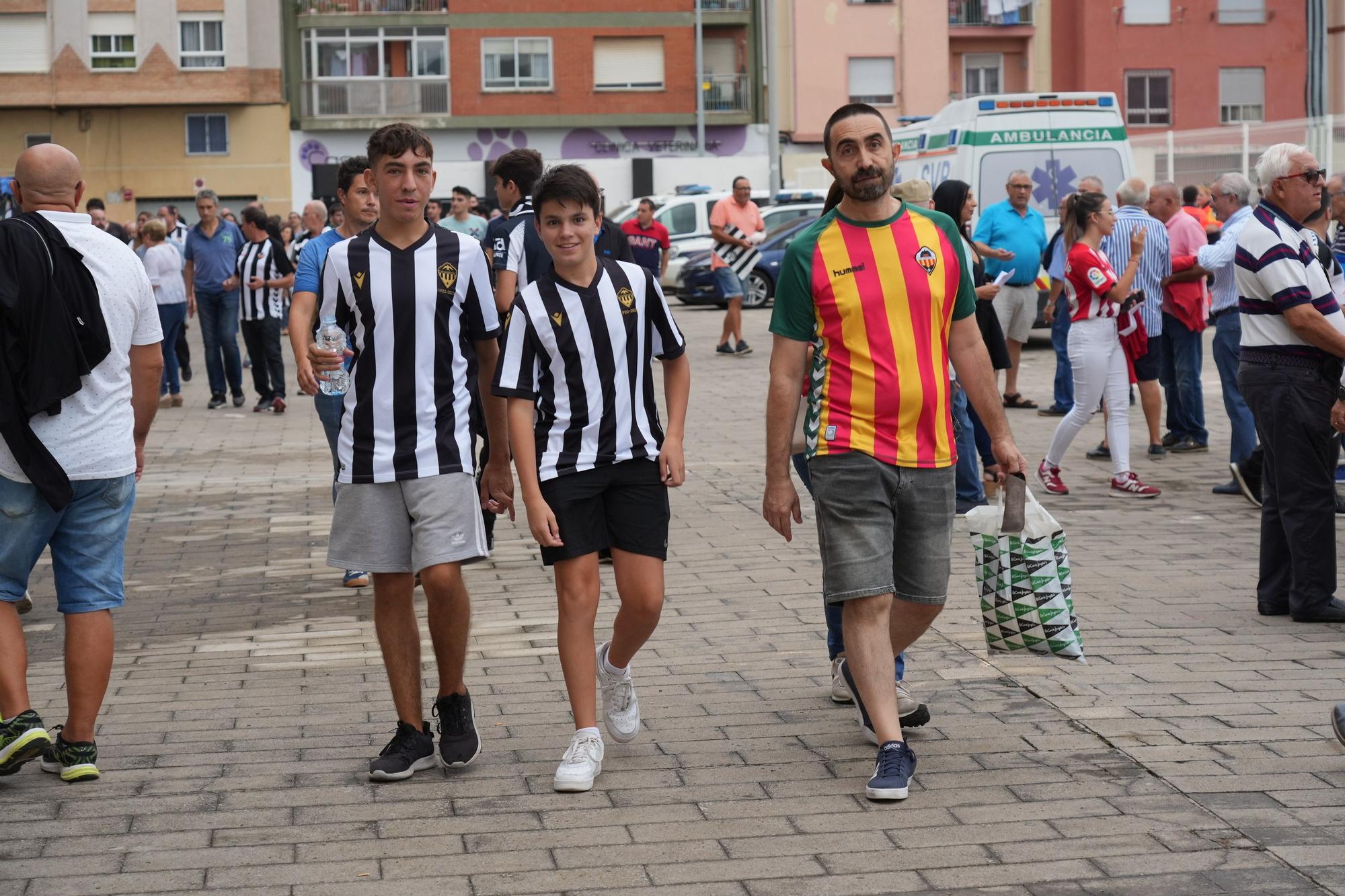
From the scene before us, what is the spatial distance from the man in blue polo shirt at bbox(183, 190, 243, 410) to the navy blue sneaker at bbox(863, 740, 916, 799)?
1264cm

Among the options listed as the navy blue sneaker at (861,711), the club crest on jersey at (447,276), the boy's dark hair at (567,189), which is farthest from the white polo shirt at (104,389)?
the navy blue sneaker at (861,711)

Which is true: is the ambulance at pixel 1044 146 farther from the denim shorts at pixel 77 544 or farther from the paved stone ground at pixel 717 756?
the denim shorts at pixel 77 544

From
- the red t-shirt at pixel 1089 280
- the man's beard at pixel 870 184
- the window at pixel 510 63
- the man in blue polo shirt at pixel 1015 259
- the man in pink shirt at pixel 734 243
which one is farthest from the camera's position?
the window at pixel 510 63

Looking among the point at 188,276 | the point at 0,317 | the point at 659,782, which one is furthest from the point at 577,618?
the point at 188,276

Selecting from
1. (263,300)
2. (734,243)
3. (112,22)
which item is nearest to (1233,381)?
(263,300)

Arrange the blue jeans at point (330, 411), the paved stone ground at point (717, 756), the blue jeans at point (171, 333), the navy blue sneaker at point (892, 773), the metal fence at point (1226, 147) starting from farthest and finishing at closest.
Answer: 1. the metal fence at point (1226, 147)
2. the blue jeans at point (171, 333)
3. the blue jeans at point (330, 411)
4. the navy blue sneaker at point (892, 773)
5. the paved stone ground at point (717, 756)

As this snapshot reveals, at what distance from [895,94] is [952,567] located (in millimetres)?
48543

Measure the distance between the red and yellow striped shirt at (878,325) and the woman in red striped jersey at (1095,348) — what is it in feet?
19.4

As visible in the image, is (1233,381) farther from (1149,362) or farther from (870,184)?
(870,184)

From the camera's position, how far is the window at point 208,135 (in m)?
52.1

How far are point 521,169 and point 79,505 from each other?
368 centimetres

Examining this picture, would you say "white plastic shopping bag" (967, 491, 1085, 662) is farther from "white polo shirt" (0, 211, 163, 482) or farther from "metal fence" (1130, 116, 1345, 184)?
"metal fence" (1130, 116, 1345, 184)

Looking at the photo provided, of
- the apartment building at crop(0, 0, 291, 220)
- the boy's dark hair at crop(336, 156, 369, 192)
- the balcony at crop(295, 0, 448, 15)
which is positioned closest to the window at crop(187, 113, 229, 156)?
the apartment building at crop(0, 0, 291, 220)

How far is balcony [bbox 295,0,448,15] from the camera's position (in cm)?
5294
